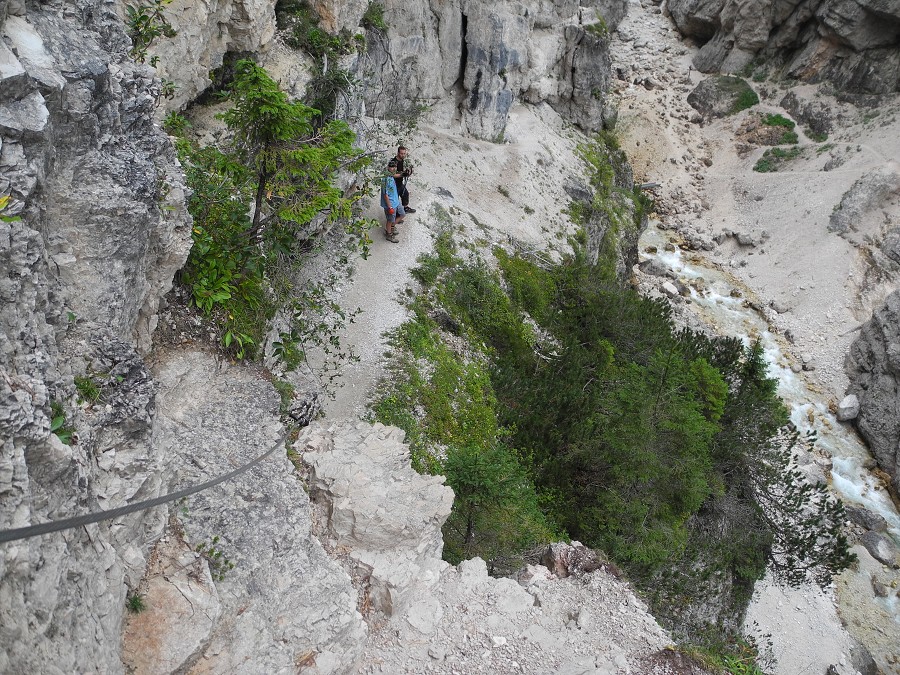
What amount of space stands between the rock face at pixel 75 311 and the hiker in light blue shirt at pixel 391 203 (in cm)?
904

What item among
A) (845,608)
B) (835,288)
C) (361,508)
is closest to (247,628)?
(361,508)

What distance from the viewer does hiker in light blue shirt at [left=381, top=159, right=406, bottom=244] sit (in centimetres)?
1667

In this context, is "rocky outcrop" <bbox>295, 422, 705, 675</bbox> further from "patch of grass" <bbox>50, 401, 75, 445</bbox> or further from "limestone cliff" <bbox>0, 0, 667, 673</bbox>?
"patch of grass" <bbox>50, 401, 75, 445</bbox>

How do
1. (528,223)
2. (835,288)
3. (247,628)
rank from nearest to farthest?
(247,628) → (528,223) → (835,288)

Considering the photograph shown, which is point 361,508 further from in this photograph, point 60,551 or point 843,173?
point 843,173

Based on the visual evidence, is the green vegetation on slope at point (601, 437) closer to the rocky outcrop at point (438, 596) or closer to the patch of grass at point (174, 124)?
the rocky outcrop at point (438, 596)

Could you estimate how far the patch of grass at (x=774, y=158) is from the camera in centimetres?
3422

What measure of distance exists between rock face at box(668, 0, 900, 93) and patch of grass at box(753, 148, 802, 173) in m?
5.14

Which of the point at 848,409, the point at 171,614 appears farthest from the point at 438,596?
the point at 848,409

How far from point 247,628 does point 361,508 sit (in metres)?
2.30

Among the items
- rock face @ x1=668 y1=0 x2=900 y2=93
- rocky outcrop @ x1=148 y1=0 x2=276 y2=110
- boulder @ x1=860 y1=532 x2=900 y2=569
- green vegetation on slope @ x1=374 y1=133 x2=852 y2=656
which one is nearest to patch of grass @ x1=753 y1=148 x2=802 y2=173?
rock face @ x1=668 y1=0 x2=900 y2=93

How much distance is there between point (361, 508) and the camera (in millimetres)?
8359

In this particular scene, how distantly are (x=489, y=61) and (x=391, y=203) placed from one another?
11.8 meters

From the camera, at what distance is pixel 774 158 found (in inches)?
1362
